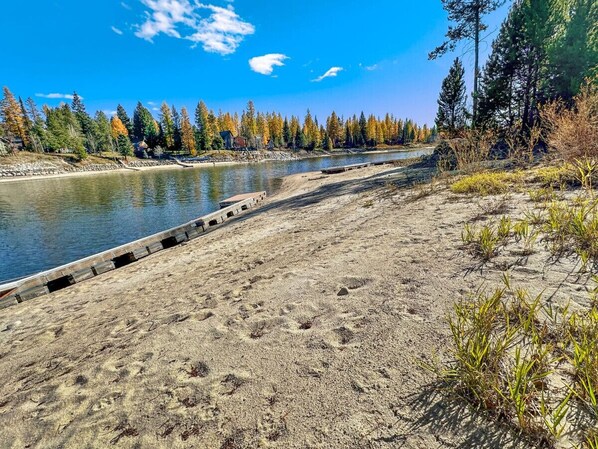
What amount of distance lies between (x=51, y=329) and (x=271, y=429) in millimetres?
5312

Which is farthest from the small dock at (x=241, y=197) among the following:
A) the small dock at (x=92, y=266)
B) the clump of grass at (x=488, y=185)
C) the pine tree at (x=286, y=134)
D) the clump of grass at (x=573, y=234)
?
the pine tree at (x=286, y=134)

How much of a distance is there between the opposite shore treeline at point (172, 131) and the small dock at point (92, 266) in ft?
143

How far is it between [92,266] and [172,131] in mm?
91319

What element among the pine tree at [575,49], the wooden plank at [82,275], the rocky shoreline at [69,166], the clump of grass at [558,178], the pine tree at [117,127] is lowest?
the wooden plank at [82,275]

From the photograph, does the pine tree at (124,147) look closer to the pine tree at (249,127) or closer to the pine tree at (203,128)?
the pine tree at (203,128)

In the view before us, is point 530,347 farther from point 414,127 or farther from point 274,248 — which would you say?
point 414,127

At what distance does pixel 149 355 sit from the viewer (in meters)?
3.12

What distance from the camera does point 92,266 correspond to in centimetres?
900

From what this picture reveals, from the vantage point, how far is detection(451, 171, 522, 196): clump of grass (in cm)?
635

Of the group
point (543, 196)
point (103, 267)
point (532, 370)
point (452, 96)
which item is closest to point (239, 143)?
point (452, 96)

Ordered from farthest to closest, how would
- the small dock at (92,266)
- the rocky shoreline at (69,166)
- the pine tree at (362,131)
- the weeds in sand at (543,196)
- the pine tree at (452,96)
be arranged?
the pine tree at (362,131) → the rocky shoreline at (69,166) → the pine tree at (452,96) → the small dock at (92,266) → the weeds in sand at (543,196)

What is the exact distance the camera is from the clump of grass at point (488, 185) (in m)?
6.35

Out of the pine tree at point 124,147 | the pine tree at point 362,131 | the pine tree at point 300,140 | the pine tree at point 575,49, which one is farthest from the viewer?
the pine tree at point 362,131

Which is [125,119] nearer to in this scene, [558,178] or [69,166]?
[69,166]
